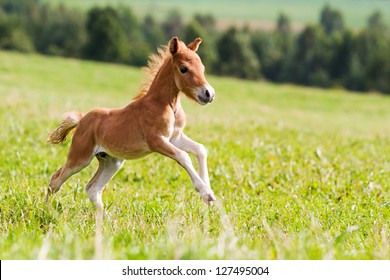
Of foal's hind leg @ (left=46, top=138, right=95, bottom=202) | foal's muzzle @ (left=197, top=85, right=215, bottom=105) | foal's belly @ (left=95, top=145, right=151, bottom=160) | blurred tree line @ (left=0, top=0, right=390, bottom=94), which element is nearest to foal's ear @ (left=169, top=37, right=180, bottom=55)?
foal's muzzle @ (left=197, top=85, right=215, bottom=105)

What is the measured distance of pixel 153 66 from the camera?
720cm

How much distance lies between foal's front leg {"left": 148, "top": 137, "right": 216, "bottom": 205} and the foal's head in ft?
1.61

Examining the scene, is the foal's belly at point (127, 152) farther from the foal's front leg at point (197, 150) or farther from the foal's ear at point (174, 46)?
the foal's ear at point (174, 46)

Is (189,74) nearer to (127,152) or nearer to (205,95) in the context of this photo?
(205,95)

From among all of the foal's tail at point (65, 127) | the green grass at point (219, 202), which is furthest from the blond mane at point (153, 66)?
the green grass at point (219, 202)

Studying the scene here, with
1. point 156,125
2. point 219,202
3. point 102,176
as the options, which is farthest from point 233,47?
point 156,125

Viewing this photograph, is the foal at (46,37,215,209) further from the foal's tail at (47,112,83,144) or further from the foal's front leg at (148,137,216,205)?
the foal's tail at (47,112,83,144)

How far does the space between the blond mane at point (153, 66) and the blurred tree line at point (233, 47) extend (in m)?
97.5

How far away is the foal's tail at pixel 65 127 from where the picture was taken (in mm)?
7762

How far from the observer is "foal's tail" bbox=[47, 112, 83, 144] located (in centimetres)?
776

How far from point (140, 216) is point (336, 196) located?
319 cm

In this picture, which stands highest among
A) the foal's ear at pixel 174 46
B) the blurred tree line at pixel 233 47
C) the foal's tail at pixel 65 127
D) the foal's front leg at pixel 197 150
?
the foal's ear at pixel 174 46

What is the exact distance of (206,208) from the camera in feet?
24.9
